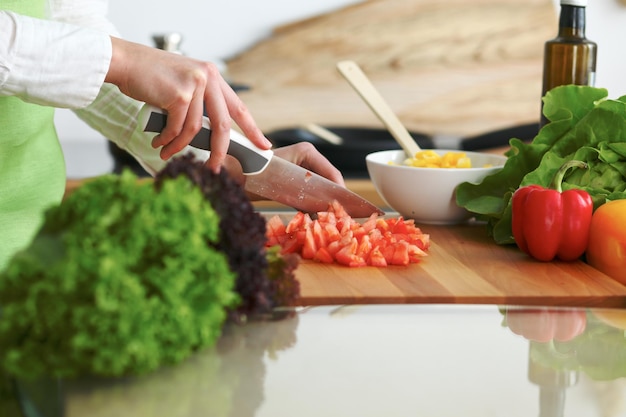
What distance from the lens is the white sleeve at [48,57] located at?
115 centimetres

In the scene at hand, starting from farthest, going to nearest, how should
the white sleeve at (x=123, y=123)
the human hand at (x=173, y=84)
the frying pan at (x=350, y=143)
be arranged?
the frying pan at (x=350, y=143) → the white sleeve at (x=123, y=123) → the human hand at (x=173, y=84)

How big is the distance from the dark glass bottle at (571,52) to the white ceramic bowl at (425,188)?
203 mm

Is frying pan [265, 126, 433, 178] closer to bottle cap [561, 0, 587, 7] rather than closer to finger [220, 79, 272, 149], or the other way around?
bottle cap [561, 0, 587, 7]

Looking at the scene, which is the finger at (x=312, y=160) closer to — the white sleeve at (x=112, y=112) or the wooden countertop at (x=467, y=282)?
the white sleeve at (x=112, y=112)

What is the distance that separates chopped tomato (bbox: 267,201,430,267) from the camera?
122cm

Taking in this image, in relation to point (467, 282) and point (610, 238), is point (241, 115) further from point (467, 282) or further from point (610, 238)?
point (610, 238)

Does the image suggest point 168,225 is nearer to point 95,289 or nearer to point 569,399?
point 95,289

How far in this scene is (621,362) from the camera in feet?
2.82

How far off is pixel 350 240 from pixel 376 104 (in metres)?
0.52

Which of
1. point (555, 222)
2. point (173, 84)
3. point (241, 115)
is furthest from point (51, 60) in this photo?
point (555, 222)

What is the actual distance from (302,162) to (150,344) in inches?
35.9

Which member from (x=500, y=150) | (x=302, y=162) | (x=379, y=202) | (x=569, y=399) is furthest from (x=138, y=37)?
(x=569, y=399)

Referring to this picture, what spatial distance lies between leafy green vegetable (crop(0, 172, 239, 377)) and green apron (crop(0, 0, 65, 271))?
79 cm

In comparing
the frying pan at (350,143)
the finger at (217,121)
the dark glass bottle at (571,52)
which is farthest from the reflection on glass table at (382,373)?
the frying pan at (350,143)
